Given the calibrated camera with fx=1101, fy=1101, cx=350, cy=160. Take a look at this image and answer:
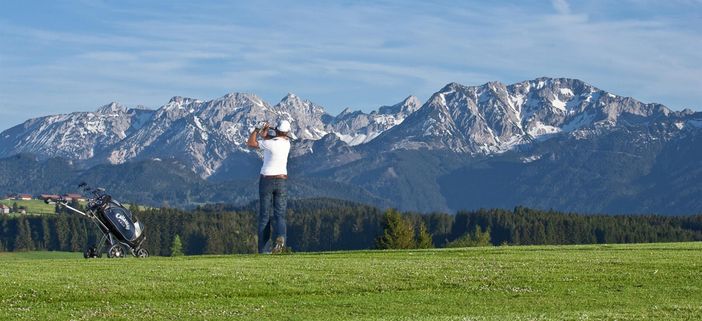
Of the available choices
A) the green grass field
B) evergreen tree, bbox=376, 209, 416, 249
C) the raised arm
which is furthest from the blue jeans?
evergreen tree, bbox=376, 209, 416, 249

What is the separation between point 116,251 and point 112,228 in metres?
0.86

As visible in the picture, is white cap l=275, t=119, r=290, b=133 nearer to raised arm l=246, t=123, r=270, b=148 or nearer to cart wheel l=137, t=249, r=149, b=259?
raised arm l=246, t=123, r=270, b=148

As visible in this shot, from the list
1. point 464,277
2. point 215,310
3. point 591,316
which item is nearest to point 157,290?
point 215,310

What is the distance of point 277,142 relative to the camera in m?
39.8

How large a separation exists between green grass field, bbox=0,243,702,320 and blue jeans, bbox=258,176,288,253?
4461 millimetres

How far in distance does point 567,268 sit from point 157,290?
40.6ft

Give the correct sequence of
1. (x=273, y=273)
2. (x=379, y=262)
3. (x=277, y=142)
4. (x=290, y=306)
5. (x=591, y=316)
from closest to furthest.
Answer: (x=591, y=316) < (x=290, y=306) < (x=273, y=273) < (x=379, y=262) < (x=277, y=142)

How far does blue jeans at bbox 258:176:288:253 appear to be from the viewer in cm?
3975

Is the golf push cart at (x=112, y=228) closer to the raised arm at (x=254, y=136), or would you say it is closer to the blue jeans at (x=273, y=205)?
the blue jeans at (x=273, y=205)

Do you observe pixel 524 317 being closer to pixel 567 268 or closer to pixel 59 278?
pixel 567 268

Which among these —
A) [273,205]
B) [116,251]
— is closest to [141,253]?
[116,251]

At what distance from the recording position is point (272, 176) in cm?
3975

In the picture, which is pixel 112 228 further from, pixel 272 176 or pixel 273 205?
pixel 272 176

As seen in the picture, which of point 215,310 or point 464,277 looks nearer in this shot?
point 215,310
